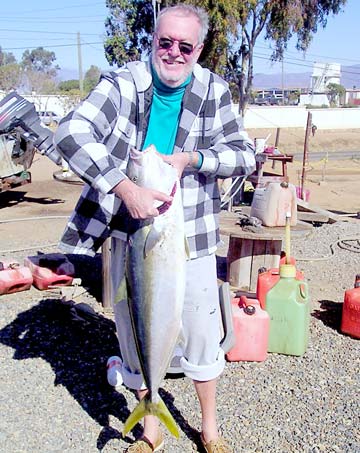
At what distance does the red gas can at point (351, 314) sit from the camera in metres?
4.64

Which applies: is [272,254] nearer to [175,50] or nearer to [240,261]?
[240,261]

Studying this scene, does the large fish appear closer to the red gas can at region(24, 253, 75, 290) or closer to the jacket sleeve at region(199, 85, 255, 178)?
the jacket sleeve at region(199, 85, 255, 178)

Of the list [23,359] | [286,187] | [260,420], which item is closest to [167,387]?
[260,420]

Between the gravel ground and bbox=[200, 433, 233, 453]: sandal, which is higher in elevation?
bbox=[200, 433, 233, 453]: sandal

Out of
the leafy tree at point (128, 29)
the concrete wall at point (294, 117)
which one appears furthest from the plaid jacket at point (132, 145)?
the concrete wall at point (294, 117)

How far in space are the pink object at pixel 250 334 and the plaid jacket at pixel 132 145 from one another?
154cm

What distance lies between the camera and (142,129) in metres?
2.54

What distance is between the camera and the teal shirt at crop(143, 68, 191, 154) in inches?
99.3

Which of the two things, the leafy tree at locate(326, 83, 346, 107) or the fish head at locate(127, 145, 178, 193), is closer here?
the fish head at locate(127, 145, 178, 193)

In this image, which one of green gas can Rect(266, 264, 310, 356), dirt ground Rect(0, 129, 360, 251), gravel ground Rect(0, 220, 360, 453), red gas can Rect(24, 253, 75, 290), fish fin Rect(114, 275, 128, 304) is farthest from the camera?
dirt ground Rect(0, 129, 360, 251)

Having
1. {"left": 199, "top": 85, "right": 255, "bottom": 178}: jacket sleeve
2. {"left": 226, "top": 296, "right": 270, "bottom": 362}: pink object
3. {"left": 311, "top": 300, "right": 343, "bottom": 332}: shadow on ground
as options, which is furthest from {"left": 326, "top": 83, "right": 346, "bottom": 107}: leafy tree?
{"left": 199, "top": 85, "right": 255, "bottom": 178}: jacket sleeve

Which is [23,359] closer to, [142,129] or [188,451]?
[188,451]

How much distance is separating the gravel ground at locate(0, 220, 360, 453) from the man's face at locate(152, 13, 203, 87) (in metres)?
1.91

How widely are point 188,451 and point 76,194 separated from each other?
34.1 ft
